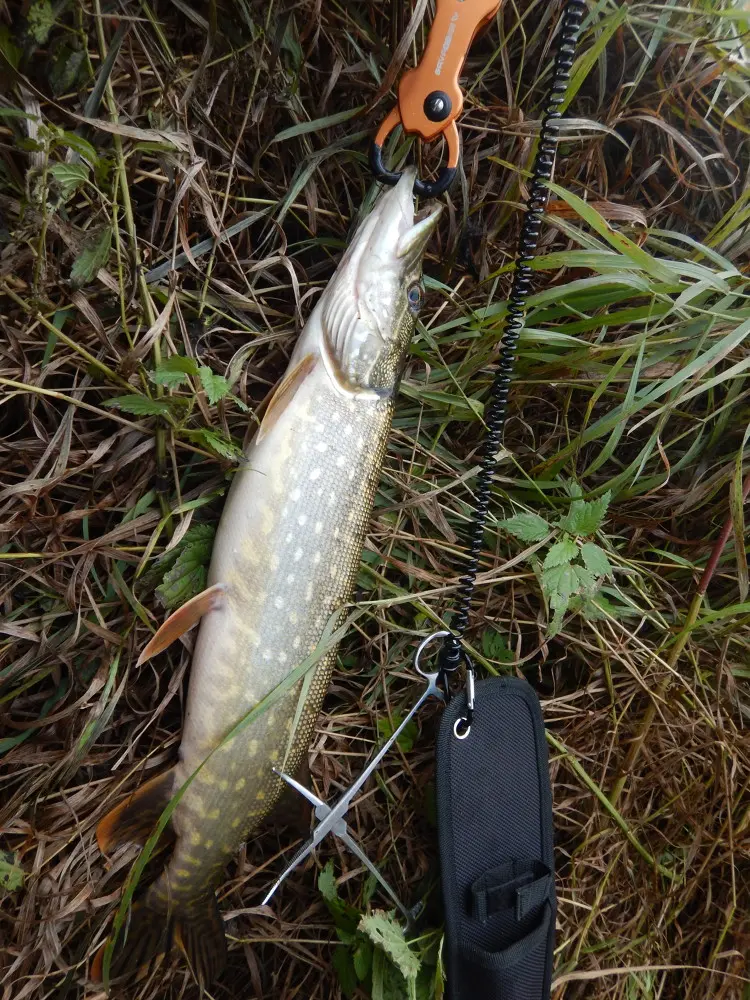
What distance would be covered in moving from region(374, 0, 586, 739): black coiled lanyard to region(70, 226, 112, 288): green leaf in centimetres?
54

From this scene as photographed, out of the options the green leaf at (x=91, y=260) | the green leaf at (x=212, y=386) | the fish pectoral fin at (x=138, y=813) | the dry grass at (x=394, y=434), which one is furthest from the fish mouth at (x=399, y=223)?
the fish pectoral fin at (x=138, y=813)

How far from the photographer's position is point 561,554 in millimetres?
1264

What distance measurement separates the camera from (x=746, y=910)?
5.07ft

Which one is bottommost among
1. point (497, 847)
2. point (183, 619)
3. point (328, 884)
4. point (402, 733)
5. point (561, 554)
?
point (328, 884)

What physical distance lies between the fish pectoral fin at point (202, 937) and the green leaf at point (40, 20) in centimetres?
165

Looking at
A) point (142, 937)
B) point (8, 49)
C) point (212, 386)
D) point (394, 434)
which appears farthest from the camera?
point (394, 434)

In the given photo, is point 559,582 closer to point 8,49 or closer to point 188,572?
point 188,572

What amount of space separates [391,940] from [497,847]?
0.95ft

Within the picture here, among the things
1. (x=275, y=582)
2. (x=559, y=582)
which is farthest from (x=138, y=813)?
(x=559, y=582)

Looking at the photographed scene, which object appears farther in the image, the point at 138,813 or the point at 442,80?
the point at 138,813

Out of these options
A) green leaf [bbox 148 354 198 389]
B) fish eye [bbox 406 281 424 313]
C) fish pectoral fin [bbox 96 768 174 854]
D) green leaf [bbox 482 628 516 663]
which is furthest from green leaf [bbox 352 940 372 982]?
fish eye [bbox 406 281 424 313]

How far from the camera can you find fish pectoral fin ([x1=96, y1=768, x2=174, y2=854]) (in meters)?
1.17

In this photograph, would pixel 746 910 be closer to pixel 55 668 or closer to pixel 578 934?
pixel 578 934

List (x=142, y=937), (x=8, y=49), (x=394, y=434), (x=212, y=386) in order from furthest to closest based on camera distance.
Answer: (x=394, y=434), (x=142, y=937), (x=212, y=386), (x=8, y=49)
